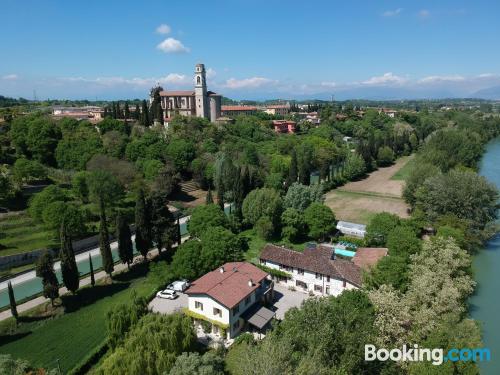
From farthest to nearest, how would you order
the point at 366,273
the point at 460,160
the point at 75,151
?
the point at 460,160 < the point at 75,151 < the point at 366,273

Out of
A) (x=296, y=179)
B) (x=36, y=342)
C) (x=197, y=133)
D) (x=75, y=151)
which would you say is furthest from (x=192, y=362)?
(x=197, y=133)

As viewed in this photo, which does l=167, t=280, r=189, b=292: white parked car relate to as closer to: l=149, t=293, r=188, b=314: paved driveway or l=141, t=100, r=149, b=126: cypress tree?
l=149, t=293, r=188, b=314: paved driveway

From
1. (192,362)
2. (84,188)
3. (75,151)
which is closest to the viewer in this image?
(192,362)

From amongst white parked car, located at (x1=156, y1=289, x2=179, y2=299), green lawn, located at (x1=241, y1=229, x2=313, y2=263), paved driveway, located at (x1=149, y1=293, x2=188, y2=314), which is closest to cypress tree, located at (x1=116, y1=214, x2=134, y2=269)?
white parked car, located at (x1=156, y1=289, x2=179, y2=299)

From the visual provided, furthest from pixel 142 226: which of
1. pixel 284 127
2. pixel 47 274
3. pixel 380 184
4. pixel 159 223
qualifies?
pixel 284 127

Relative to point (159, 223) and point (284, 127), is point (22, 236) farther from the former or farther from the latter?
point (284, 127)

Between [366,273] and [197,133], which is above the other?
[197,133]

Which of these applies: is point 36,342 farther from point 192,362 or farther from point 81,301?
point 192,362
